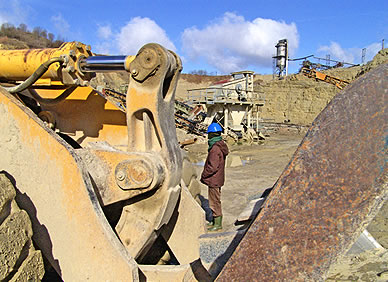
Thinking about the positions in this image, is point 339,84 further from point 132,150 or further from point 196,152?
point 132,150

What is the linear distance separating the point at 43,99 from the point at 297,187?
2800 mm

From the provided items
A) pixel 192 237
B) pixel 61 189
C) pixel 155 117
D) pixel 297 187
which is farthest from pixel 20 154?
pixel 297 187

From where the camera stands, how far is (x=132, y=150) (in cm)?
252

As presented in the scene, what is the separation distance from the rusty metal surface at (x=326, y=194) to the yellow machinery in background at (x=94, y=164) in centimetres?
102

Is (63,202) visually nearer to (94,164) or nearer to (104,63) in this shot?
(94,164)

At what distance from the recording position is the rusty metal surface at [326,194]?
0.98 m

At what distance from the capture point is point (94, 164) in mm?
2322

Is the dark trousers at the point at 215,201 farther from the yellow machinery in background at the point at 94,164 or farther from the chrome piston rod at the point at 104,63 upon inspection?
the chrome piston rod at the point at 104,63

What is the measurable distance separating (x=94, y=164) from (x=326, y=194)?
67.5 inches

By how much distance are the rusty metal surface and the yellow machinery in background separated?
1.02 m

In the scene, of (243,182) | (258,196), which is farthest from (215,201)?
(243,182)

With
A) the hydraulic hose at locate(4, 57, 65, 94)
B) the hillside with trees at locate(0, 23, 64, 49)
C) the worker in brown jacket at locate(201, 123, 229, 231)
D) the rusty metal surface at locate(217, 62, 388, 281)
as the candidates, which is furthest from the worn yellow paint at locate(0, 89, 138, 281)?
the hillside with trees at locate(0, 23, 64, 49)

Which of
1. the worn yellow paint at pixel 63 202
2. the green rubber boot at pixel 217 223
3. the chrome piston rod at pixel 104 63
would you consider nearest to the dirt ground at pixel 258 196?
the green rubber boot at pixel 217 223

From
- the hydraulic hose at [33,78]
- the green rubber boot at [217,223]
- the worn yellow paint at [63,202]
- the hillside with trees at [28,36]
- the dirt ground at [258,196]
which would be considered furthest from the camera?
the hillside with trees at [28,36]
